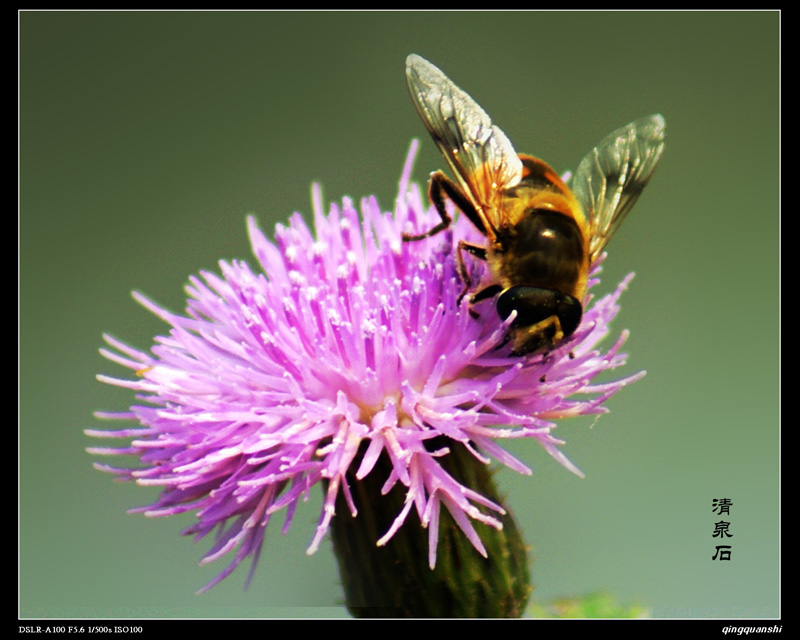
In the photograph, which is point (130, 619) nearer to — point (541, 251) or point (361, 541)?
Answer: point (361, 541)

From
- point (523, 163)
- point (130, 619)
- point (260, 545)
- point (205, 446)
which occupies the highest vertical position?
point (523, 163)

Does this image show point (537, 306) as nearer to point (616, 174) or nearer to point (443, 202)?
point (443, 202)

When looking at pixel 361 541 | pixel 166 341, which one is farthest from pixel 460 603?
pixel 166 341

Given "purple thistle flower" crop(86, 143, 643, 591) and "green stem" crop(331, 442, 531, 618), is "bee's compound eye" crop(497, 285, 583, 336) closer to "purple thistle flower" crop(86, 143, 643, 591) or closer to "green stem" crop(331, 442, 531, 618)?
"purple thistle flower" crop(86, 143, 643, 591)

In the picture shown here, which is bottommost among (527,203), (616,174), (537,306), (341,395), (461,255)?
(341,395)

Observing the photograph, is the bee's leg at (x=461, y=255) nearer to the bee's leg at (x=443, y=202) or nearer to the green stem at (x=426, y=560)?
the bee's leg at (x=443, y=202)

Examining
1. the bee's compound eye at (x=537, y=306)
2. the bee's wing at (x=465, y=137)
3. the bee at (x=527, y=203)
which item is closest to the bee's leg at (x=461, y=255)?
the bee at (x=527, y=203)

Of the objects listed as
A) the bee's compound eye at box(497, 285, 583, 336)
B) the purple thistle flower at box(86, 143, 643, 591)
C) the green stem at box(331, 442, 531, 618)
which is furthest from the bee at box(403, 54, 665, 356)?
the green stem at box(331, 442, 531, 618)

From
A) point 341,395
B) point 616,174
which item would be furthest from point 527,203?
point 341,395
